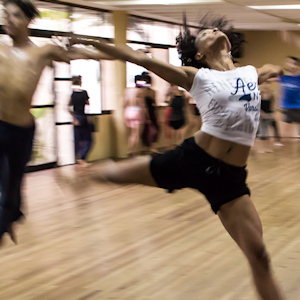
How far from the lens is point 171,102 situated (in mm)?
7730

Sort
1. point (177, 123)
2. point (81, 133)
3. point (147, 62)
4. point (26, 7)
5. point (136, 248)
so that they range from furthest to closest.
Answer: point (177, 123) < point (81, 133) < point (136, 248) < point (26, 7) < point (147, 62)

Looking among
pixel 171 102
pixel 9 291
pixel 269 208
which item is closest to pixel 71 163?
pixel 171 102

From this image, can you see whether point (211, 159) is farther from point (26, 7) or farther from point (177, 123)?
point (177, 123)

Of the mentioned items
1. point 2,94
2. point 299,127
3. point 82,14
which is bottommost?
point 299,127

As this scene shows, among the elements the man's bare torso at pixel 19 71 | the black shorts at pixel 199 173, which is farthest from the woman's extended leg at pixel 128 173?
the man's bare torso at pixel 19 71

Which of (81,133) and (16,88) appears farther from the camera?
(81,133)

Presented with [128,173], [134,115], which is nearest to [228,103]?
[128,173]

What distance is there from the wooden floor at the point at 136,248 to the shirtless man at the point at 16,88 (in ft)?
0.87

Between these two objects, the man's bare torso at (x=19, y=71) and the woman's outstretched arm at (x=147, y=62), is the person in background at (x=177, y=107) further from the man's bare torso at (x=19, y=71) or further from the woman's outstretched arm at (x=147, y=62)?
the woman's outstretched arm at (x=147, y=62)

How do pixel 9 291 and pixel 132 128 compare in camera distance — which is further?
Result: pixel 132 128

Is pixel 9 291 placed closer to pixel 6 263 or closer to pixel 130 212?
pixel 6 263

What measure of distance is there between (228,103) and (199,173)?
0.33m

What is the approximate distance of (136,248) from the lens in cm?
346

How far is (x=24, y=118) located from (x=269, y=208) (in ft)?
9.13
